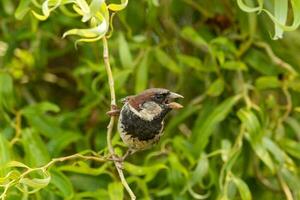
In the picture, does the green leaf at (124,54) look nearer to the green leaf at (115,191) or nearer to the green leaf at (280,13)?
the green leaf at (115,191)

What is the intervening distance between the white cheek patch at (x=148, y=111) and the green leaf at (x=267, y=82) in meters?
0.52

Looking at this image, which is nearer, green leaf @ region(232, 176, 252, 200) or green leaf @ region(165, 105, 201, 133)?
green leaf @ region(232, 176, 252, 200)

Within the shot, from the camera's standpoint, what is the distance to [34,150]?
1498mm

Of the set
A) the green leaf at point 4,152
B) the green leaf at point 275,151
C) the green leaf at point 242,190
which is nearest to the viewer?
the green leaf at point 4,152

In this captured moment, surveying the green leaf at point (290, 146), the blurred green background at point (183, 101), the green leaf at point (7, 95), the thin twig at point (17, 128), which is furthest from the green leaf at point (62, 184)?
the green leaf at point (290, 146)

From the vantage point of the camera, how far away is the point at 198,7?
1.85m

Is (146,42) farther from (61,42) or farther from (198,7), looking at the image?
(61,42)

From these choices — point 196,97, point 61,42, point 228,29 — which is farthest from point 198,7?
point 61,42

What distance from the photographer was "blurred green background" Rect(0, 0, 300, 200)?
1553 mm

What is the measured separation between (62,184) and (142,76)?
34cm

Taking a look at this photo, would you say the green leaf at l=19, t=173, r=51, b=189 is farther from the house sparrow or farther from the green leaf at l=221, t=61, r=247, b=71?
the green leaf at l=221, t=61, r=247, b=71

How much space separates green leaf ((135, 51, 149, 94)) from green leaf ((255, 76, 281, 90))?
24 centimetres

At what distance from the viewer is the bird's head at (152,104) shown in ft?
3.98

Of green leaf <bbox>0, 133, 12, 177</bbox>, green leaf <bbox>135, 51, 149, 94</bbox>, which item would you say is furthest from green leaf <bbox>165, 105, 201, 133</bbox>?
green leaf <bbox>0, 133, 12, 177</bbox>
